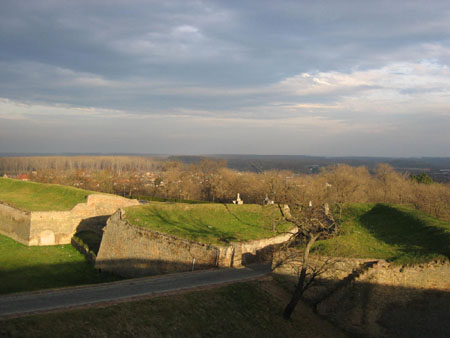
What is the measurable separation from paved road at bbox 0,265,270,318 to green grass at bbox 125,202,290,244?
278cm

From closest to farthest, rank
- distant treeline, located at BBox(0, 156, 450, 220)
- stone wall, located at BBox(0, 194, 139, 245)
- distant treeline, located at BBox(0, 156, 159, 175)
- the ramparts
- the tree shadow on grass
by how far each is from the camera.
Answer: the tree shadow on grass, the ramparts, stone wall, located at BBox(0, 194, 139, 245), distant treeline, located at BBox(0, 156, 450, 220), distant treeline, located at BBox(0, 156, 159, 175)

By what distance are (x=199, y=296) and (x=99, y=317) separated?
12.8 feet

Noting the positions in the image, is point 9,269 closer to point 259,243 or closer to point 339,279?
point 259,243

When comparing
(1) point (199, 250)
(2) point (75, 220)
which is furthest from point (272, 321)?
(2) point (75, 220)

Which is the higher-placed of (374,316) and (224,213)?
(224,213)

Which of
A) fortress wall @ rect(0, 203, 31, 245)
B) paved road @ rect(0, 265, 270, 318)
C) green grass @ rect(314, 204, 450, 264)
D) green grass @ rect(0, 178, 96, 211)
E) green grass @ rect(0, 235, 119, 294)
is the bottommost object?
green grass @ rect(0, 235, 119, 294)

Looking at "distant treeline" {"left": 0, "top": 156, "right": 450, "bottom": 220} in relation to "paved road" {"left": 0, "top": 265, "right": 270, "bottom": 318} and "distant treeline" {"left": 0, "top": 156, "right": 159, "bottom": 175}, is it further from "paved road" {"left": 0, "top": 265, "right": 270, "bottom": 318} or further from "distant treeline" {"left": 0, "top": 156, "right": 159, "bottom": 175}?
"distant treeline" {"left": 0, "top": 156, "right": 159, "bottom": 175}

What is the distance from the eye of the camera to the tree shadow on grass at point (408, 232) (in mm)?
15680

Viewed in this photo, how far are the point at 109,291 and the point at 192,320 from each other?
3.32 meters

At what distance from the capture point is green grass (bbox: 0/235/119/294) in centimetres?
1881

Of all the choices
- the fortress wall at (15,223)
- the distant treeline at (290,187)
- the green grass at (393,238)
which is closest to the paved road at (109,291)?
the green grass at (393,238)

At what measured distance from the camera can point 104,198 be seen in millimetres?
30844

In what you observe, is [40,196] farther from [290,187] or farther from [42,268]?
[290,187]

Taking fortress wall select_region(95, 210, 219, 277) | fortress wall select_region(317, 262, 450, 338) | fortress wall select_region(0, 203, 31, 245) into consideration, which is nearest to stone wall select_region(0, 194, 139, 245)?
fortress wall select_region(0, 203, 31, 245)
